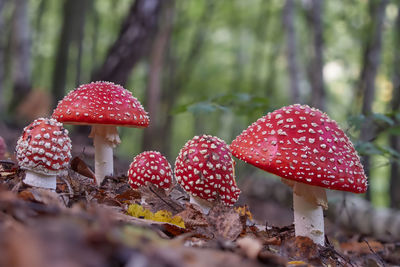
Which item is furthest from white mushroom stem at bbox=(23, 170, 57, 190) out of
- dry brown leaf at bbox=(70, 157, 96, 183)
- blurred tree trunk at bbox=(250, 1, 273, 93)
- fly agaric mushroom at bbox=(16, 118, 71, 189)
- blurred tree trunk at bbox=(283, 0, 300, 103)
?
blurred tree trunk at bbox=(250, 1, 273, 93)

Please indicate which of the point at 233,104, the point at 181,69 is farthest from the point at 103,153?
the point at 181,69

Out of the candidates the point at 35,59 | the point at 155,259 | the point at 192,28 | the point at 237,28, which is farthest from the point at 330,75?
the point at 155,259

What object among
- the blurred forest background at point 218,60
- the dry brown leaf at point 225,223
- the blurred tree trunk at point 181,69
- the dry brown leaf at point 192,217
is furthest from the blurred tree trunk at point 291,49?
the blurred tree trunk at point 181,69

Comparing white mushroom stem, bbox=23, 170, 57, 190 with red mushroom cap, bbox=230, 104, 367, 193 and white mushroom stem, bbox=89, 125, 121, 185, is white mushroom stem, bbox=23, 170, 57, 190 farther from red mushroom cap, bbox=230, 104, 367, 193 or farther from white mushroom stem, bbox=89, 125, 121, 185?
red mushroom cap, bbox=230, 104, 367, 193

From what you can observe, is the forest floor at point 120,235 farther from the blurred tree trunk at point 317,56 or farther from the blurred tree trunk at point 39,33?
the blurred tree trunk at point 39,33

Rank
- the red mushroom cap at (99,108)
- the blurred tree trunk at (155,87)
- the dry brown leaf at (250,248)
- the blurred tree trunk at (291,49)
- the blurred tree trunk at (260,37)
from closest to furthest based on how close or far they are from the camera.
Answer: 1. the dry brown leaf at (250,248)
2. the red mushroom cap at (99,108)
3. the blurred tree trunk at (155,87)
4. the blurred tree trunk at (291,49)
5. the blurred tree trunk at (260,37)

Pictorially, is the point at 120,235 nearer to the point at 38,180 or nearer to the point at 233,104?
the point at 38,180

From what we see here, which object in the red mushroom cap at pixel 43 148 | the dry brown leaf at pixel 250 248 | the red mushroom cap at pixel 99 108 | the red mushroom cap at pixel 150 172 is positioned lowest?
the red mushroom cap at pixel 150 172
